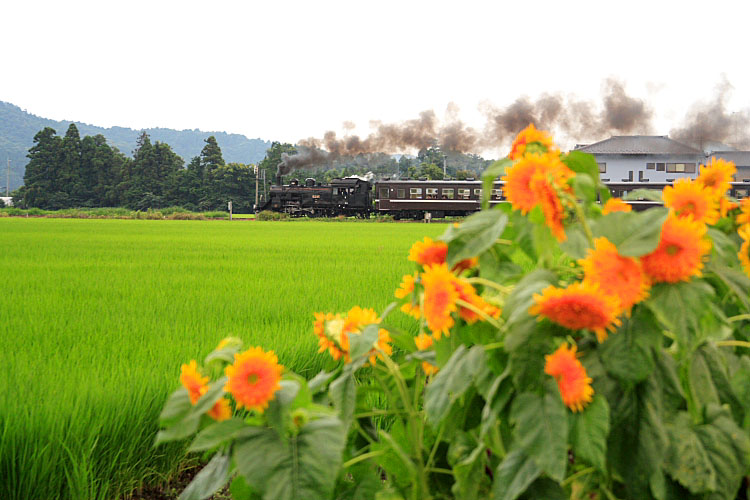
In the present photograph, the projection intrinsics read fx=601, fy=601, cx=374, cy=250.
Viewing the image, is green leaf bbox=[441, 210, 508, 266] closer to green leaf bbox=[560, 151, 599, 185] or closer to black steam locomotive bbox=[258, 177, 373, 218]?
green leaf bbox=[560, 151, 599, 185]

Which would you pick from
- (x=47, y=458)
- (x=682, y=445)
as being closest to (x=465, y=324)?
(x=682, y=445)

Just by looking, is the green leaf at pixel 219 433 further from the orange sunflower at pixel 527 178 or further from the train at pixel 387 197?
the train at pixel 387 197

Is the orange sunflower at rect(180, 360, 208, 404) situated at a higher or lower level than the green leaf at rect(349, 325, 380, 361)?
lower

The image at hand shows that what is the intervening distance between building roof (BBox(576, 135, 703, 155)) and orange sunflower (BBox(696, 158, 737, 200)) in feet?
141

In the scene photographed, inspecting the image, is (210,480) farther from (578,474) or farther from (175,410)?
(578,474)

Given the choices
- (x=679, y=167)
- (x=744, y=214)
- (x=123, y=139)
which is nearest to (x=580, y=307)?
(x=744, y=214)

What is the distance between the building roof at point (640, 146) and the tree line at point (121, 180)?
3049 cm

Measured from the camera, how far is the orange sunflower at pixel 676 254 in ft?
2.25

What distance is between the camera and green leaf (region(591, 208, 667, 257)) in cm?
67

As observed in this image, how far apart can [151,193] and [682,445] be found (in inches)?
2277

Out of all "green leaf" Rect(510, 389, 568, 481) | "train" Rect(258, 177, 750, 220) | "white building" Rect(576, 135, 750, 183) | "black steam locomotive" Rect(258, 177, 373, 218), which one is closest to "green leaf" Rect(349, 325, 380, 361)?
"green leaf" Rect(510, 389, 568, 481)

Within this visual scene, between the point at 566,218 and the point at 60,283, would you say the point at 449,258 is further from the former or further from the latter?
the point at 60,283

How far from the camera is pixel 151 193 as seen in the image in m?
54.5

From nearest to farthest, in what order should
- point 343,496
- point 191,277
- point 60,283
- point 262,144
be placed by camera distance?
point 343,496, point 60,283, point 191,277, point 262,144
